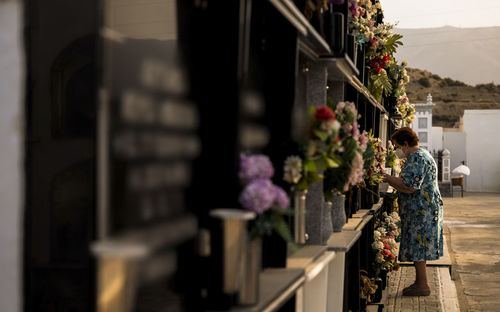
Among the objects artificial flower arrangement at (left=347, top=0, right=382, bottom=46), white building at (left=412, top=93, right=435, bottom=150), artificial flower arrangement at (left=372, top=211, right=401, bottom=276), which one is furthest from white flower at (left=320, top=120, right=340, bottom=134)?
white building at (left=412, top=93, right=435, bottom=150)

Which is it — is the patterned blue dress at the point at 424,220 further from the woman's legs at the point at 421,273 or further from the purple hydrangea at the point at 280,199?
the purple hydrangea at the point at 280,199

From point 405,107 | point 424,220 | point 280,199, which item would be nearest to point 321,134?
point 280,199

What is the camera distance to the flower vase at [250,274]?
6.82ft

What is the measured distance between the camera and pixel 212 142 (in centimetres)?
208

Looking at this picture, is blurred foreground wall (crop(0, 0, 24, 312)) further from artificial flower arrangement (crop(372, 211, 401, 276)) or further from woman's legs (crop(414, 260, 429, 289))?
woman's legs (crop(414, 260, 429, 289))

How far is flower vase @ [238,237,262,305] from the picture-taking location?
2080 millimetres

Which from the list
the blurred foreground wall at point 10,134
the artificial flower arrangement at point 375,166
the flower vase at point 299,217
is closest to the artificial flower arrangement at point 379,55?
the artificial flower arrangement at point 375,166

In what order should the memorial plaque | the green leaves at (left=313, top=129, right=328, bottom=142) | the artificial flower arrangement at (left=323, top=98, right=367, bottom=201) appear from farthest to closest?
1. the artificial flower arrangement at (left=323, top=98, right=367, bottom=201)
2. the green leaves at (left=313, top=129, right=328, bottom=142)
3. the memorial plaque

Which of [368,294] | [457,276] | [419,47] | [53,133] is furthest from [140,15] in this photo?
[419,47]

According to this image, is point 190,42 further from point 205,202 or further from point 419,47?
point 419,47

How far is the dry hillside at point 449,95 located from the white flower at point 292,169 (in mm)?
75253

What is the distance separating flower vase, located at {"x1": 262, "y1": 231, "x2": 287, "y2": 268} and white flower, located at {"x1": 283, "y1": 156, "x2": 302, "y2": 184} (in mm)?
258

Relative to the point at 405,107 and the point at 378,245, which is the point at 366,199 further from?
the point at 405,107

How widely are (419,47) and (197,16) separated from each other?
136 m
